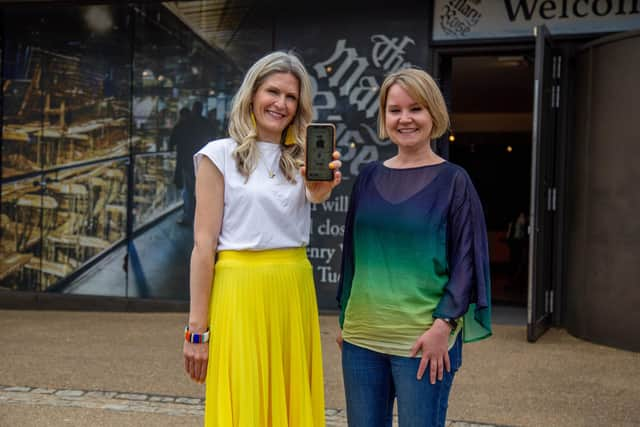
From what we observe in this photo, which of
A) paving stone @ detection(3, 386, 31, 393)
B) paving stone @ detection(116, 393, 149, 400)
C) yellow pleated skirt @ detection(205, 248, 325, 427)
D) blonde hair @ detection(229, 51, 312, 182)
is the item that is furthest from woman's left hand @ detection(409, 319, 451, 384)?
paving stone @ detection(3, 386, 31, 393)

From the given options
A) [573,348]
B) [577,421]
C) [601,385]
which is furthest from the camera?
[573,348]

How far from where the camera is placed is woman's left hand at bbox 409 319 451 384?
86.4 inches

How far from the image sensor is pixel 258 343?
244 centimetres

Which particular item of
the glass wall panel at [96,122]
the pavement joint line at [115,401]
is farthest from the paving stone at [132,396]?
the glass wall panel at [96,122]

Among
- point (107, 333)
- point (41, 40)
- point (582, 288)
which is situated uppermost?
point (41, 40)

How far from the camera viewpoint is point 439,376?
2.24m

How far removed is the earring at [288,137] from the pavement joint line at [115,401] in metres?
2.24

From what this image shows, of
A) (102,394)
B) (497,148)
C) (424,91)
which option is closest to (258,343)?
(424,91)

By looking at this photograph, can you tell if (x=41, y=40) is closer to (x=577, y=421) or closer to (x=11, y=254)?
(x=11, y=254)

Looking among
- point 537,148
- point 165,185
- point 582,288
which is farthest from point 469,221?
point 165,185

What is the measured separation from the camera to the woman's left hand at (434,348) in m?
2.20

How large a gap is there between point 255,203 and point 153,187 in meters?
6.19

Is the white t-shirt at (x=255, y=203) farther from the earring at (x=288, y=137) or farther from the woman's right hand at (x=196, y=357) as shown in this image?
the woman's right hand at (x=196, y=357)

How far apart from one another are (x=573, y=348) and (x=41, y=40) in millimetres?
6831
